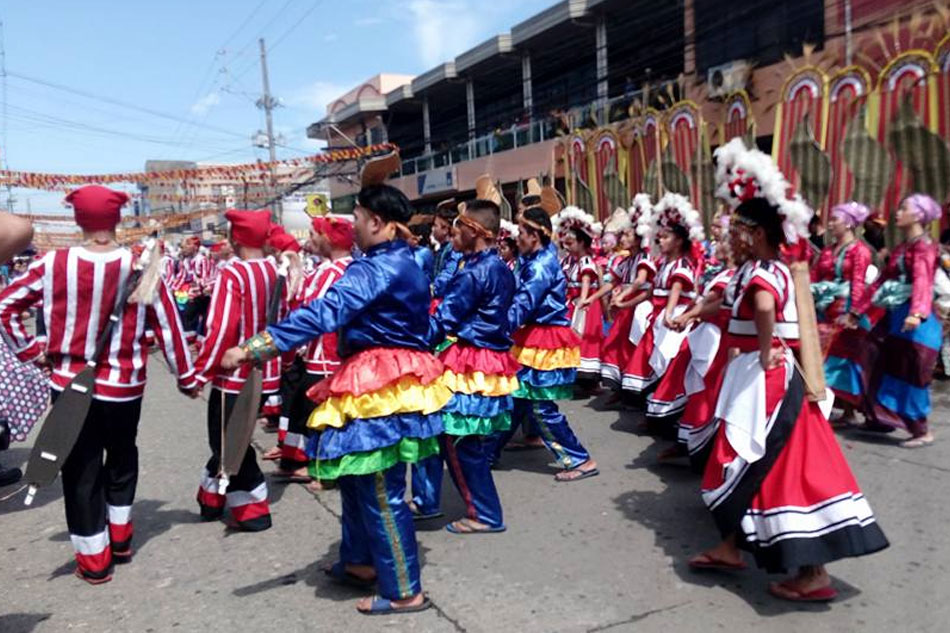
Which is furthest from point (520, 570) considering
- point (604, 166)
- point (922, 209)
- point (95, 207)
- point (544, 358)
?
point (604, 166)

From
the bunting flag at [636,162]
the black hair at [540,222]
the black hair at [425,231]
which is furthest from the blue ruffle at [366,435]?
the bunting flag at [636,162]

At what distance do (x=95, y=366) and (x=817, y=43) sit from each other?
1423cm

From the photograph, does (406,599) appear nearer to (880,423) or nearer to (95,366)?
(95,366)

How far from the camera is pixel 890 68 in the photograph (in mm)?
8992

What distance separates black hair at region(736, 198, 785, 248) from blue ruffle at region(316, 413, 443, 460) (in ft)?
5.97

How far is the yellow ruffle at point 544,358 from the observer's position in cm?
501

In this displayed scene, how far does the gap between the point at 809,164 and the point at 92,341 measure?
943cm

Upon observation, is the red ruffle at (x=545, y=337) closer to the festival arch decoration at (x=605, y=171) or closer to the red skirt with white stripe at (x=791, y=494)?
the red skirt with white stripe at (x=791, y=494)

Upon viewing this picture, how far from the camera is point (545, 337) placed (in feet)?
16.8

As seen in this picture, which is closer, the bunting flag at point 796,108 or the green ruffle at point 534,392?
the green ruffle at point 534,392

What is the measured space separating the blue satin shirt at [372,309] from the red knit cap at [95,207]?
1.36 m

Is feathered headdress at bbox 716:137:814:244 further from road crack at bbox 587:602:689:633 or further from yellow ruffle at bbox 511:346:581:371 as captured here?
yellow ruffle at bbox 511:346:581:371

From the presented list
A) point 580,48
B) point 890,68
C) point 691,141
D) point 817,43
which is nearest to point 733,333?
point 890,68

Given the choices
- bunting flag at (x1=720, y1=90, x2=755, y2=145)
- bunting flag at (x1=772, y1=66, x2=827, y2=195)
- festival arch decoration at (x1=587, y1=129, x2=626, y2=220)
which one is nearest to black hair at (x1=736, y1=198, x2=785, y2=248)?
bunting flag at (x1=772, y1=66, x2=827, y2=195)
